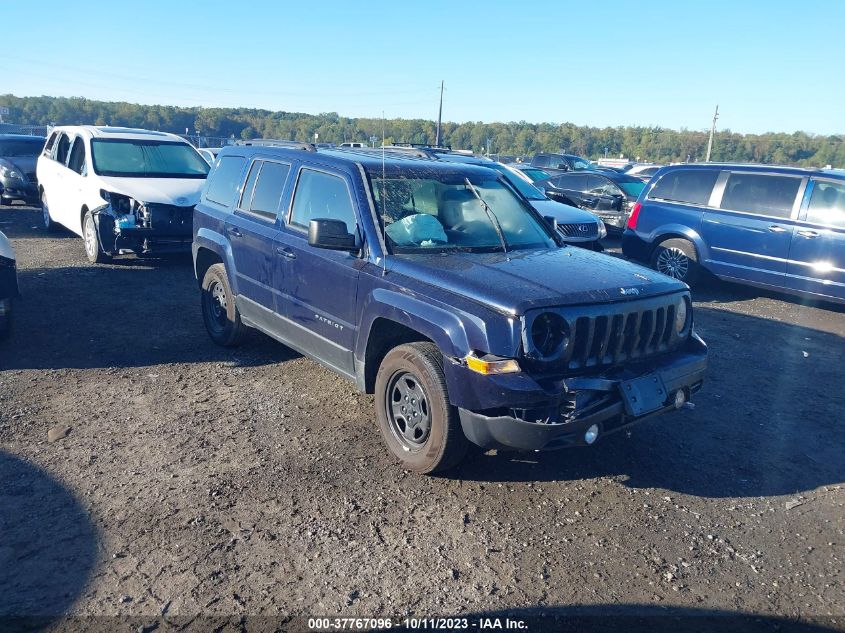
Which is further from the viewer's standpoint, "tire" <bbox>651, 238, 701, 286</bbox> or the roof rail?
"tire" <bbox>651, 238, 701, 286</bbox>

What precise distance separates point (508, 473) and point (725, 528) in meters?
1.30

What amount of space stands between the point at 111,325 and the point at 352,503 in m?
4.54

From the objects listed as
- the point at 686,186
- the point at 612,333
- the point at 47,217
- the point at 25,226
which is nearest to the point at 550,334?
the point at 612,333

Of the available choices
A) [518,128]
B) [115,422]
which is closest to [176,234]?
[115,422]

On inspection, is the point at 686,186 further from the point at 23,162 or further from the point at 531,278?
the point at 23,162

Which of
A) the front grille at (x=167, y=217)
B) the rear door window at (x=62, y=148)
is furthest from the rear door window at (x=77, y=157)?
the front grille at (x=167, y=217)

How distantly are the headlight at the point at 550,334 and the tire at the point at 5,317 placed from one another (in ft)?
17.0

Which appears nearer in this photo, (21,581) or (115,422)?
(21,581)

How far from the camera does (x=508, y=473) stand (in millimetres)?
4406

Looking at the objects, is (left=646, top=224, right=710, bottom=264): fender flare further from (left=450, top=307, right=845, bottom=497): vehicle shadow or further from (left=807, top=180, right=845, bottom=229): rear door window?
(left=450, top=307, right=845, bottom=497): vehicle shadow

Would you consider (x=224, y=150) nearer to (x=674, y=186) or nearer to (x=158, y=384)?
(x=158, y=384)

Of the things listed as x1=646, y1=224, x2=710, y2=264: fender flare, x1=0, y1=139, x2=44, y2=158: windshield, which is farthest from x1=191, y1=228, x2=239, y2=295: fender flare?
x1=0, y1=139, x2=44, y2=158: windshield

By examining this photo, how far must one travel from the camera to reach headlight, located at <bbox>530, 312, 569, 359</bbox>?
150 inches

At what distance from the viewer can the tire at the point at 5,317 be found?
636cm
